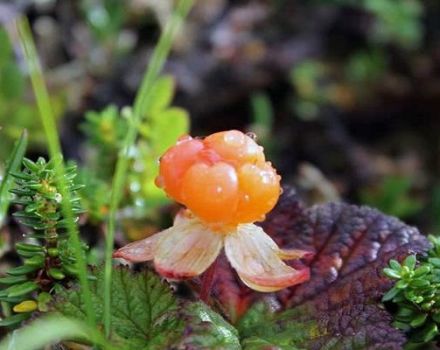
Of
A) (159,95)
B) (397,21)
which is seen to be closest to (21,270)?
(159,95)

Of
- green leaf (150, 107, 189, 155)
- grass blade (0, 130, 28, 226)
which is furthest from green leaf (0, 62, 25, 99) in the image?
grass blade (0, 130, 28, 226)

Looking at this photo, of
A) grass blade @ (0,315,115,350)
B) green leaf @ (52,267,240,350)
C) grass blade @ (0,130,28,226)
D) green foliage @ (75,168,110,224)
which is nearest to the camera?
grass blade @ (0,315,115,350)

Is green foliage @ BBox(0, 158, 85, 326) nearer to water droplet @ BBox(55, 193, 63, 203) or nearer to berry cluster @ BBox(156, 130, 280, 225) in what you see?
water droplet @ BBox(55, 193, 63, 203)

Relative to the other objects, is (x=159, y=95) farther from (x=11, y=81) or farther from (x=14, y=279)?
(x=14, y=279)

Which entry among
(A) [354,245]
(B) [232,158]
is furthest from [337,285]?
(B) [232,158]

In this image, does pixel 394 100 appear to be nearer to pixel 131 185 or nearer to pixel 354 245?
pixel 131 185

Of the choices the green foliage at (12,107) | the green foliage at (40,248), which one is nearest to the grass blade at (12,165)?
the green foliage at (40,248)
